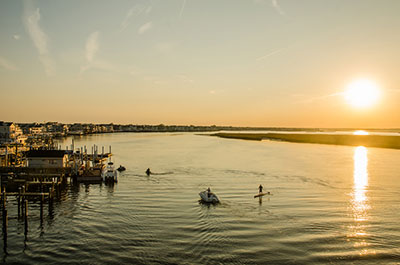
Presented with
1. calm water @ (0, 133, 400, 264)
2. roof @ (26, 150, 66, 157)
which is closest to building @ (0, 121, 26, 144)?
roof @ (26, 150, 66, 157)

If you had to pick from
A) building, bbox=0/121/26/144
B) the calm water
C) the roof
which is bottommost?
the calm water

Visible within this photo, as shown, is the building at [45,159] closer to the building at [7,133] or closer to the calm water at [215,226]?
the calm water at [215,226]

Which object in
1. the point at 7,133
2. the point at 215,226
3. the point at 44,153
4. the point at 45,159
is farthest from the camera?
the point at 7,133

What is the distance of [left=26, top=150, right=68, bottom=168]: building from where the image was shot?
48.1 m

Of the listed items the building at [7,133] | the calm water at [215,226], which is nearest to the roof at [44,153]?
the calm water at [215,226]

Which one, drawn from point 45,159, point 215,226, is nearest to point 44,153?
point 45,159

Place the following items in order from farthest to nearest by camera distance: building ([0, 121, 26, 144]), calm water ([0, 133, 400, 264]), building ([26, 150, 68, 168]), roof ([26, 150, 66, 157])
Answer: building ([0, 121, 26, 144]) < roof ([26, 150, 66, 157]) < building ([26, 150, 68, 168]) < calm water ([0, 133, 400, 264])

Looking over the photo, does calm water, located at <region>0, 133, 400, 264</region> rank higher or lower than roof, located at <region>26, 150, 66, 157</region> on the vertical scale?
lower

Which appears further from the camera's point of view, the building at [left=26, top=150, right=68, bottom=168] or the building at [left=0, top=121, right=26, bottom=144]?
the building at [left=0, top=121, right=26, bottom=144]

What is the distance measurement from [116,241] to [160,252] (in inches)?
163

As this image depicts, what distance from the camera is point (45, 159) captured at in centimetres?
4869

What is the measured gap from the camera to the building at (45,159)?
158ft

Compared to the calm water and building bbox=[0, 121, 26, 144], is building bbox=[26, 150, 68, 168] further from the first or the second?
building bbox=[0, 121, 26, 144]

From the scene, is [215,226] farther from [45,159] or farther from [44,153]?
[44,153]
